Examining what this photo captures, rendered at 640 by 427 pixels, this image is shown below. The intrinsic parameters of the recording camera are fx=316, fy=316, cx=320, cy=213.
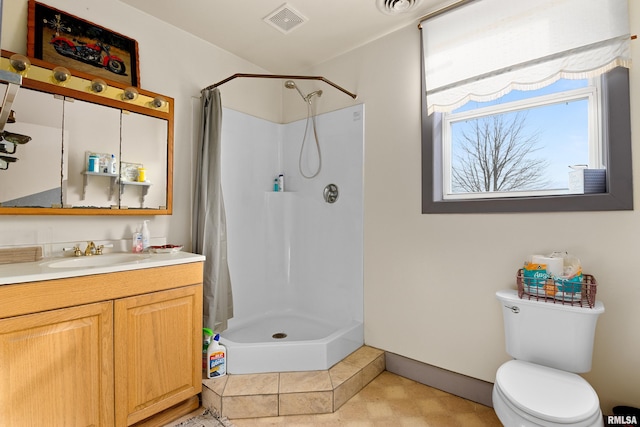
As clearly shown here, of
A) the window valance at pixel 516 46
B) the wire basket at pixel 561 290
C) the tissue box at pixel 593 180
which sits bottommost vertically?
the wire basket at pixel 561 290

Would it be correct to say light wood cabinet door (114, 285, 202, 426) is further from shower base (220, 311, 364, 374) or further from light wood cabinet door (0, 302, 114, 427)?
shower base (220, 311, 364, 374)

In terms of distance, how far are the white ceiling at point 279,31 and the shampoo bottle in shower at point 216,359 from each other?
2105 mm

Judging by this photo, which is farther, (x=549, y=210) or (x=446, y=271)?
(x=446, y=271)

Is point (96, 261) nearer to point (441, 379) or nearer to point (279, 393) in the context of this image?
point (279, 393)

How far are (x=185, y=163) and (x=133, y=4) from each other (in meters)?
1.02

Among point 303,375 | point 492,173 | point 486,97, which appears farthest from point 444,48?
point 303,375

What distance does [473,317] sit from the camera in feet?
6.34

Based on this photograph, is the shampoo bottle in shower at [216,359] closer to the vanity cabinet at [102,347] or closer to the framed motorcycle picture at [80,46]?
the vanity cabinet at [102,347]

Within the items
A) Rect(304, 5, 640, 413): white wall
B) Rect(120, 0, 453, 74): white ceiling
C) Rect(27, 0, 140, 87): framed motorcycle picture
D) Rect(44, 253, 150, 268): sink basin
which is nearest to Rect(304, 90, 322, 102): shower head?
Rect(304, 5, 640, 413): white wall

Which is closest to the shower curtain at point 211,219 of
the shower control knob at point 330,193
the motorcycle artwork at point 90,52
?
the motorcycle artwork at point 90,52

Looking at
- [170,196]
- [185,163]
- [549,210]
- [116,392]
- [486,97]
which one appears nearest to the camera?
[116,392]

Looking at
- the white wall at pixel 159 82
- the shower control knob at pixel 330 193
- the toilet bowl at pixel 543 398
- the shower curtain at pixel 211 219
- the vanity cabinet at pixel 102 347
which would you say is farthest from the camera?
the shower control knob at pixel 330 193

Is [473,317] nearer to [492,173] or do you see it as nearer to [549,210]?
[549,210]

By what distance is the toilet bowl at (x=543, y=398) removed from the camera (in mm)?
1116
